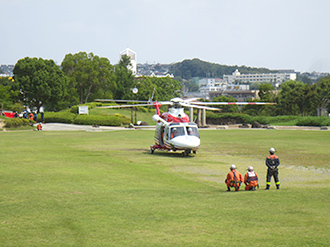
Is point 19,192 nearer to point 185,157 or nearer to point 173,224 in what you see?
point 173,224

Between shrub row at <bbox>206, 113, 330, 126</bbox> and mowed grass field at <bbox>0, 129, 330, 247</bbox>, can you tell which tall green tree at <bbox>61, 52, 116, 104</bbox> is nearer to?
shrub row at <bbox>206, 113, 330, 126</bbox>

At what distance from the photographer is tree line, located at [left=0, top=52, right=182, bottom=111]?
75.8 m

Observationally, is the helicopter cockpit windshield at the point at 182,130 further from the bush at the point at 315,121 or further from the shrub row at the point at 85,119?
the bush at the point at 315,121

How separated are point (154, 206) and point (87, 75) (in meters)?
78.0

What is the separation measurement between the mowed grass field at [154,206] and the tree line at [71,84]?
184 ft

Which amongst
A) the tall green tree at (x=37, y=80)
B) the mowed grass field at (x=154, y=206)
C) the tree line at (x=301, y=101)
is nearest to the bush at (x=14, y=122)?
the tall green tree at (x=37, y=80)

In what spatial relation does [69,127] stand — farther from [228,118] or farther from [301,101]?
[301,101]

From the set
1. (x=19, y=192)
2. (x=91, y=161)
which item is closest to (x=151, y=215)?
(x=19, y=192)

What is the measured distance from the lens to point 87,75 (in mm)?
87188

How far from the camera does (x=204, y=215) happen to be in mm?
10523

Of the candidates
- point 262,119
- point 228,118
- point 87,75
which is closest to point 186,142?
point 262,119

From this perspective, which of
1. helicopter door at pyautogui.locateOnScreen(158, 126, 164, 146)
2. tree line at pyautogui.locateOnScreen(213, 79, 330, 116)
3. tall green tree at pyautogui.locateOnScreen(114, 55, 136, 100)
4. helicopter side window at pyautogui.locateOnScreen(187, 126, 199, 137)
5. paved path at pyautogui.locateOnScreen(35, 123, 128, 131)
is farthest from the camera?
tall green tree at pyautogui.locateOnScreen(114, 55, 136, 100)

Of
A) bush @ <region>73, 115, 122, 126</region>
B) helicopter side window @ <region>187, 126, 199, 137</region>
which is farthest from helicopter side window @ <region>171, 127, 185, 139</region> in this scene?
bush @ <region>73, 115, 122, 126</region>

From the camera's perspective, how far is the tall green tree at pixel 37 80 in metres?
75.7
